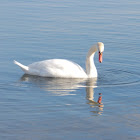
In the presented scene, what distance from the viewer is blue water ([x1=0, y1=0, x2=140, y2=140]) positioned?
998cm

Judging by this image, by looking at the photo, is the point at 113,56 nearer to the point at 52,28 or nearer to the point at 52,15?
the point at 52,28

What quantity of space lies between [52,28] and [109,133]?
12971mm

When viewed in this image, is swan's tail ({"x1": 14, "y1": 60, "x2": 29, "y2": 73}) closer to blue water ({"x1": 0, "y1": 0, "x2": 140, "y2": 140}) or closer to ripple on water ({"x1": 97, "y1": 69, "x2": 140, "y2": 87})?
blue water ({"x1": 0, "y1": 0, "x2": 140, "y2": 140})

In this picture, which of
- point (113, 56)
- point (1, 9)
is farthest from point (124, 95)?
point (1, 9)

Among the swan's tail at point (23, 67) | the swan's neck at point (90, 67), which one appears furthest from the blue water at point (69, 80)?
Answer: the swan's neck at point (90, 67)

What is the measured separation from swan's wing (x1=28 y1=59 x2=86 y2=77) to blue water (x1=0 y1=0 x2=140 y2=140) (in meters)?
0.30

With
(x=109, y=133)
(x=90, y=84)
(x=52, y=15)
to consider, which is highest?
(x=52, y=15)

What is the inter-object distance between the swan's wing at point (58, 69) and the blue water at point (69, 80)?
0.99 feet

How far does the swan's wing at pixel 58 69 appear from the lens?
14.7 meters

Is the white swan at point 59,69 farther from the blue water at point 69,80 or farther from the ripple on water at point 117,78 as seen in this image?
the ripple on water at point 117,78

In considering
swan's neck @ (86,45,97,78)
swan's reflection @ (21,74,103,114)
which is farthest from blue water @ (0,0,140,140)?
swan's neck @ (86,45,97,78)

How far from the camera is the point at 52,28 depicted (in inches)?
870

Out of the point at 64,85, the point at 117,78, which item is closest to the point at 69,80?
the point at 64,85

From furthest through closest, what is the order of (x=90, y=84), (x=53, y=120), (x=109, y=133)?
(x=90, y=84)
(x=53, y=120)
(x=109, y=133)
